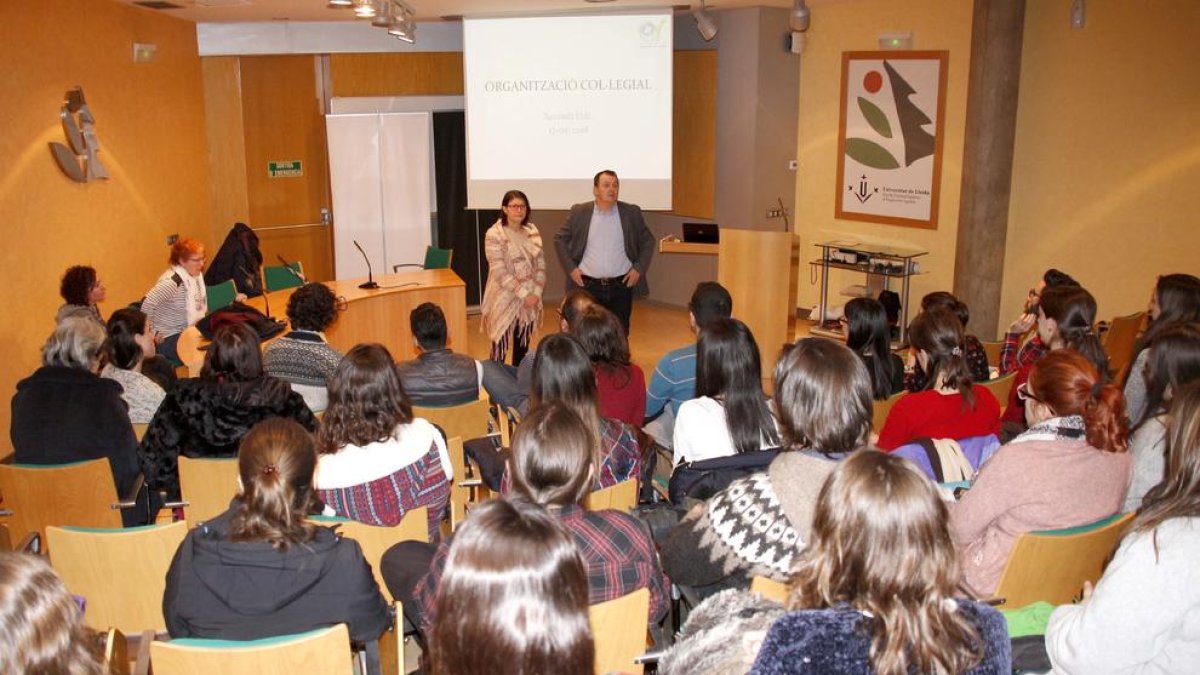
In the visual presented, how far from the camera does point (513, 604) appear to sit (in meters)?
1.63

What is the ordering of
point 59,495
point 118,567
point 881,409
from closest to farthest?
point 118,567
point 59,495
point 881,409

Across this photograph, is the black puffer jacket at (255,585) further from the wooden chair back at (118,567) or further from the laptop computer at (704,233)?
the laptop computer at (704,233)

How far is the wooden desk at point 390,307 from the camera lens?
7488 mm

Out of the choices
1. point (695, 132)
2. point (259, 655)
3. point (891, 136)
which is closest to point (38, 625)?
point (259, 655)

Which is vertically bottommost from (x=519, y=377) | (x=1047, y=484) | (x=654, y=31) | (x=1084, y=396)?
(x=519, y=377)

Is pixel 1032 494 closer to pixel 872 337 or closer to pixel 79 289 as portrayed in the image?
pixel 872 337

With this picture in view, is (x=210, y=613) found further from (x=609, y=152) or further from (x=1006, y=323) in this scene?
(x=1006, y=323)

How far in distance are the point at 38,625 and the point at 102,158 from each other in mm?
6933

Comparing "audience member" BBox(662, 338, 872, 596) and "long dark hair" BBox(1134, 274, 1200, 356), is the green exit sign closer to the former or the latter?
"long dark hair" BBox(1134, 274, 1200, 356)

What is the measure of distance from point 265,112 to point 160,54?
4.97 feet

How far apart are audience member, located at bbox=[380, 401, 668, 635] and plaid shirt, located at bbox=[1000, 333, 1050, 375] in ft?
10.00

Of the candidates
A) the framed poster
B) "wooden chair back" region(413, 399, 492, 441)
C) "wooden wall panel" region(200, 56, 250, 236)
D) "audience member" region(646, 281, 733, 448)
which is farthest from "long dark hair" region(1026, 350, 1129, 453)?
"wooden wall panel" region(200, 56, 250, 236)

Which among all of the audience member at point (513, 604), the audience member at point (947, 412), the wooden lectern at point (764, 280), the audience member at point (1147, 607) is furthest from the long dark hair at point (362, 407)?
the wooden lectern at point (764, 280)

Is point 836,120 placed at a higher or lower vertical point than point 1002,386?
higher
